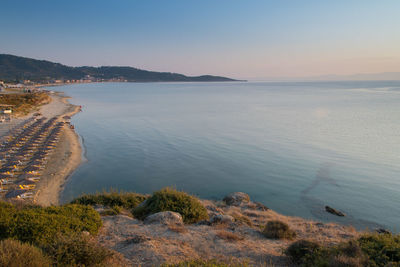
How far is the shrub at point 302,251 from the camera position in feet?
22.5

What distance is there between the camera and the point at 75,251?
5.57 metres

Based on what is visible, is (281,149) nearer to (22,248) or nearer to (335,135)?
(335,135)

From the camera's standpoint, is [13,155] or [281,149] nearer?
[13,155]

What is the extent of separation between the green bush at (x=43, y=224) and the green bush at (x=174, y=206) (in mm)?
2904

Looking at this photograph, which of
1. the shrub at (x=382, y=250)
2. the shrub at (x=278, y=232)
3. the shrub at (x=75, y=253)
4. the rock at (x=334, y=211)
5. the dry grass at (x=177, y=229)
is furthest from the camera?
the rock at (x=334, y=211)

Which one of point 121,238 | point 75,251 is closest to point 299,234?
point 121,238

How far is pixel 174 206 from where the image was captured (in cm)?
1099

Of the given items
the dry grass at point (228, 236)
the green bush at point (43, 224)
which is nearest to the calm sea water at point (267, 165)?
the dry grass at point (228, 236)

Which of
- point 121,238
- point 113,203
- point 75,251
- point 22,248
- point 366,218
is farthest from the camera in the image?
point 366,218

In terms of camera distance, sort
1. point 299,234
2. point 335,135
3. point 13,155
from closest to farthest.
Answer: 1. point 299,234
2. point 13,155
3. point 335,135

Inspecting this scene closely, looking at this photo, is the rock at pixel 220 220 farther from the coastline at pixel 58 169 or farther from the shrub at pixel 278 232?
the coastline at pixel 58 169

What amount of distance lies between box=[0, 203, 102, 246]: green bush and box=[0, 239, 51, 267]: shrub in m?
1.29

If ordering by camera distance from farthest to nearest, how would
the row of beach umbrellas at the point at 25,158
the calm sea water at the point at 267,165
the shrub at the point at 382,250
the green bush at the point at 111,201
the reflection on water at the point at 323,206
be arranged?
the calm sea water at the point at 267,165 → the row of beach umbrellas at the point at 25,158 → the reflection on water at the point at 323,206 → the green bush at the point at 111,201 → the shrub at the point at 382,250

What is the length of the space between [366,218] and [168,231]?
13.8 metres
